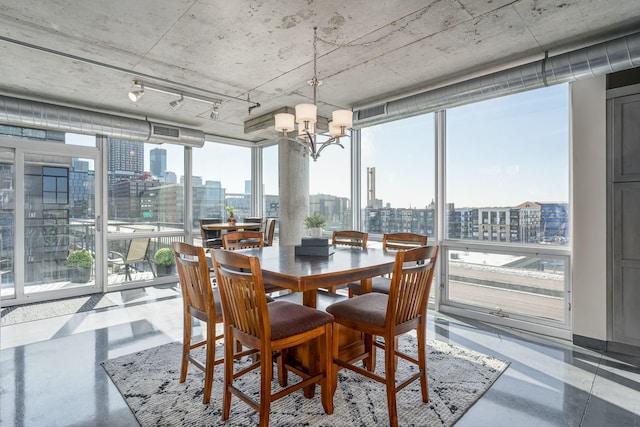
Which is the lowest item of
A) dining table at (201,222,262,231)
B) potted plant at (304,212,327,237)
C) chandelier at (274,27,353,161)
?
dining table at (201,222,262,231)

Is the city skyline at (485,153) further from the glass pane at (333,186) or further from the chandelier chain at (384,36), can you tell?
the chandelier chain at (384,36)

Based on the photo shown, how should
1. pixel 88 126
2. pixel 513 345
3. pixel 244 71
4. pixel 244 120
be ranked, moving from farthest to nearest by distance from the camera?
pixel 244 120 < pixel 88 126 < pixel 244 71 < pixel 513 345

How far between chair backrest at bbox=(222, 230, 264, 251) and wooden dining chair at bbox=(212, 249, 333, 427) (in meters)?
1.40

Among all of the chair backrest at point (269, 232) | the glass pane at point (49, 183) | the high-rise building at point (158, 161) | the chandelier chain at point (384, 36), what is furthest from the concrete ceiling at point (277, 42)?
the chair backrest at point (269, 232)

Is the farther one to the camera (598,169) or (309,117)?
(598,169)

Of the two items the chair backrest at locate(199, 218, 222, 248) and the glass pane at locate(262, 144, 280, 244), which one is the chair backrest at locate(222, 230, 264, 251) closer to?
the chair backrest at locate(199, 218, 222, 248)

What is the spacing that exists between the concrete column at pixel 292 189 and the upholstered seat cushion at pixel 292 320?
3.03 m

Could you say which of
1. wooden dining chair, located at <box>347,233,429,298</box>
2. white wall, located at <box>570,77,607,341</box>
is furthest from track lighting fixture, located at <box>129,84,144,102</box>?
white wall, located at <box>570,77,607,341</box>

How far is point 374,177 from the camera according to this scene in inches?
202

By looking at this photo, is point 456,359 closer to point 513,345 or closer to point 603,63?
point 513,345

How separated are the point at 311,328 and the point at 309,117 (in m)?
1.59

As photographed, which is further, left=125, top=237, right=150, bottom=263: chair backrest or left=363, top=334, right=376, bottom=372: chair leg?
left=125, top=237, right=150, bottom=263: chair backrest

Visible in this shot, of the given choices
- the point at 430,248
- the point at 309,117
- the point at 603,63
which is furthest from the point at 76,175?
the point at 603,63

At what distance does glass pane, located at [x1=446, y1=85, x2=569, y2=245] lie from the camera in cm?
352
